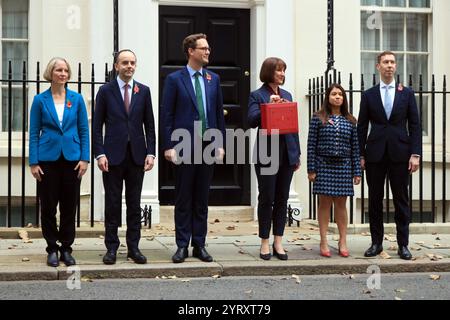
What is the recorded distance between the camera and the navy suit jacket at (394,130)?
742 cm

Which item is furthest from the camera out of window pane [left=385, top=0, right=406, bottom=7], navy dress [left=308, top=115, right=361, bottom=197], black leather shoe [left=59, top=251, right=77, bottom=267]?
window pane [left=385, top=0, right=406, bottom=7]

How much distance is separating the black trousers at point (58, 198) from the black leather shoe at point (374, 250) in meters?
2.87

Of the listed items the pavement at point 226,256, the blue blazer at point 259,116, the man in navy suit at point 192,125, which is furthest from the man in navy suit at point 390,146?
the man in navy suit at point 192,125

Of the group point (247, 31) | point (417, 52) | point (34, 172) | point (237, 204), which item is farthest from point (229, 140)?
point (34, 172)

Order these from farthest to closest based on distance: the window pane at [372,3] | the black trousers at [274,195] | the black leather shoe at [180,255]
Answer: the window pane at [372,3]
the black trousers at [274,195]
the black leather shoe at [180,255]

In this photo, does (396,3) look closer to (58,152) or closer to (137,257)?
(137,257)

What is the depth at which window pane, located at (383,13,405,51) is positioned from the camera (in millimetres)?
11148

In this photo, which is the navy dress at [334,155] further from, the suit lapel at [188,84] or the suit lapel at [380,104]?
the suit lapel at [188,84]

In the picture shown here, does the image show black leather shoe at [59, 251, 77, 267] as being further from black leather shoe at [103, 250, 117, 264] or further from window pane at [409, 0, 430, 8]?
Result: window pane at [409, 0, 430, 8]

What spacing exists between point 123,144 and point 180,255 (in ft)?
3.78

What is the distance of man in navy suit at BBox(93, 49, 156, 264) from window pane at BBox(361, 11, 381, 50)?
4934mm

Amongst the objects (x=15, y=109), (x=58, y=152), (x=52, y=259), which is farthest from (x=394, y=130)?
(x=15, y=109)

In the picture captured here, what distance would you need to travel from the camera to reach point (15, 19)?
10.2 m

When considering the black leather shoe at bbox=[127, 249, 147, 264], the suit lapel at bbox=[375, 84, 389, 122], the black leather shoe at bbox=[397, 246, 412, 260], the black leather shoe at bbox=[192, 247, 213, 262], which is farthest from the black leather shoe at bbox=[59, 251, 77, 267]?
the suit lapel at bbox=[375, 84, 389, 122]
